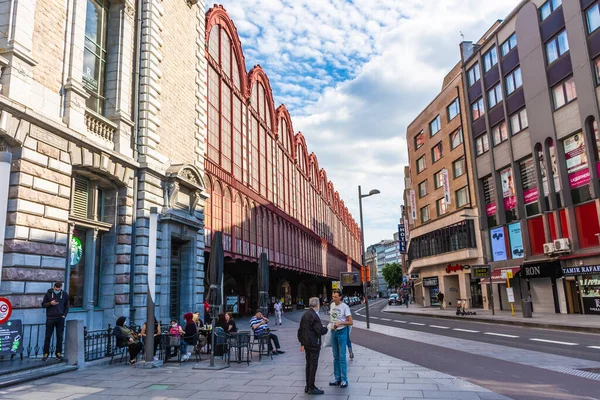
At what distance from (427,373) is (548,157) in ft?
84.4

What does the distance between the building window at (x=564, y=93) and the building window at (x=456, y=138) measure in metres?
12.7

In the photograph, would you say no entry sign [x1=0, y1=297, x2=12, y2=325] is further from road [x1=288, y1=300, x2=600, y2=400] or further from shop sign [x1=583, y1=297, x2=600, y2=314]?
shop sign [x1=583, y1=297, x2=600, y2=314]

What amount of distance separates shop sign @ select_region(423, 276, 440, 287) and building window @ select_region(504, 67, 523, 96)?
832 inches

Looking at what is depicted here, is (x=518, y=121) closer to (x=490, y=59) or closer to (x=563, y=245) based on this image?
(x=490, y=59)

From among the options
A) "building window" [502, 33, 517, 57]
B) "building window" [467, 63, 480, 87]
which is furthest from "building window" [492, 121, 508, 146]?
"building window" [467, 63, 480, 87]

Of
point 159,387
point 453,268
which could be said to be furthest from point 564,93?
point 159,387

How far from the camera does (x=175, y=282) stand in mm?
19891

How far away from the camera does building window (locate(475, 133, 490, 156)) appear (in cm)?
3897

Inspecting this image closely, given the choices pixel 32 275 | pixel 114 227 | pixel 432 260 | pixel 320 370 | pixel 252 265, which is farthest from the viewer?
pixel 432 260

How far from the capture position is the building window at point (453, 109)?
43541 mm

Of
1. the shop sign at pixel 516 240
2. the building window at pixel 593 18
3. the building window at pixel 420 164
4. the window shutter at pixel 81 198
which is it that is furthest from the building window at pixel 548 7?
the window shutter at pixel 81 198

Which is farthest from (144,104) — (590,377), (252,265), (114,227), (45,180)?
(252,265)

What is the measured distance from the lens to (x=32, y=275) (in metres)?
11.6

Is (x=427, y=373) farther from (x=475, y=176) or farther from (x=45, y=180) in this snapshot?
(x=475, y=176)
